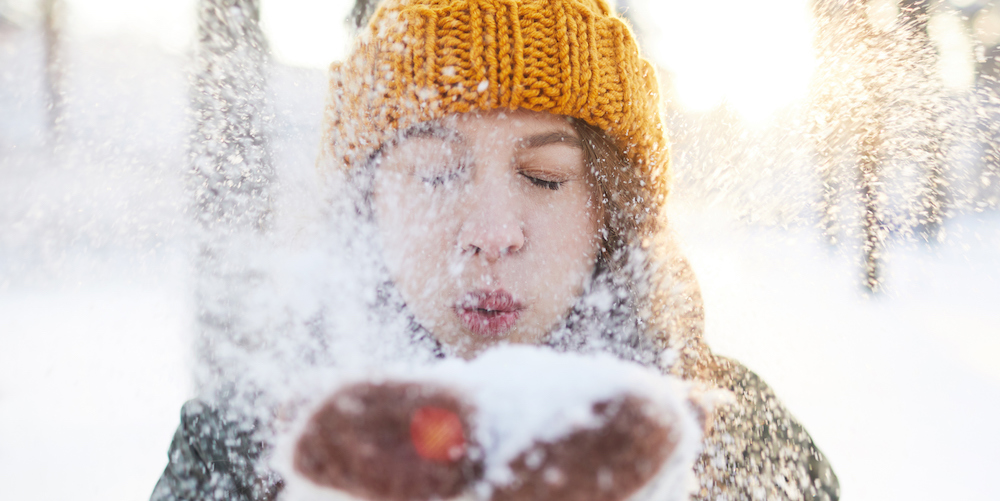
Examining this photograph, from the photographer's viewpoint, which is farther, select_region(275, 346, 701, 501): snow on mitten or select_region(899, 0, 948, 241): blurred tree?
select_region(899, 0, 948, 241): blurred tree

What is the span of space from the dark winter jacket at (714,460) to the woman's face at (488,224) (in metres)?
0.37

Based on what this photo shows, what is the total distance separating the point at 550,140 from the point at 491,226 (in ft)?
0.58

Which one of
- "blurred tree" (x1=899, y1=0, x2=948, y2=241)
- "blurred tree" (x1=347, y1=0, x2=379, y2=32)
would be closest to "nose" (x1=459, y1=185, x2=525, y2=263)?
"blurred tree" (x1=347, y1=0, x2=379, y2=32)

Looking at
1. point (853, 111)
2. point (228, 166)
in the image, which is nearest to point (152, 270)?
point (228, 166)

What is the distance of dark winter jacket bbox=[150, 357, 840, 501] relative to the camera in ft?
2.61

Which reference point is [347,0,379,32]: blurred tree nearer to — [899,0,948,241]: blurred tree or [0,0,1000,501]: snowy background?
[0,0,1000,501]: snowy background

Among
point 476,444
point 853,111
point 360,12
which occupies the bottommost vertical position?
point 853,111

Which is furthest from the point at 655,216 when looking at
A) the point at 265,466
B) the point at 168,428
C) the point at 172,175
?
the point at 172,175

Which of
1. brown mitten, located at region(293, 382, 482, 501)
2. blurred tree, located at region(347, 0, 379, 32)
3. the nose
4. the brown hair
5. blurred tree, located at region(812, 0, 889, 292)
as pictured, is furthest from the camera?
blurred tree, located at region(812, 0, 889, 292)

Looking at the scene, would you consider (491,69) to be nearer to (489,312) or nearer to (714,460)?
(489,312)

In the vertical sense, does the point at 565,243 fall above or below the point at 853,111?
above

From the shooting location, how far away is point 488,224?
2.09 feet

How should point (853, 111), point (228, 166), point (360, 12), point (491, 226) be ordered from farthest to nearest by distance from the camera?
point (853, 111), point (228, 166), point (360, 12), point (491, 226)

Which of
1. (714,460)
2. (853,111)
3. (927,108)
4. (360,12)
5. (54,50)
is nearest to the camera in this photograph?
(714,460)
